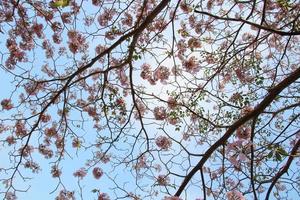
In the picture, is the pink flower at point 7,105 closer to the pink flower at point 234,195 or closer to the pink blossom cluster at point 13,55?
the pink blossom cluster at point 13,55

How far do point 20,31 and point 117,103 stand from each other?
1.88 meters

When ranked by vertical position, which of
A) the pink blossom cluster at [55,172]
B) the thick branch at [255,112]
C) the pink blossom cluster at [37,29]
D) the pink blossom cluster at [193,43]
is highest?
the pink blossom cluster at [37,29]

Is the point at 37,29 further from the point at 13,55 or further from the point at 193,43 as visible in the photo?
the point at 193,43

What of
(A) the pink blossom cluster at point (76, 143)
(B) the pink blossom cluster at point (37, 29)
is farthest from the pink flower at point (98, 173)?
(B) the pink blossom cluster at point (37, 29)

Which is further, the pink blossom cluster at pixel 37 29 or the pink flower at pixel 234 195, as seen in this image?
the pink blossom cluster at pixel 37 29

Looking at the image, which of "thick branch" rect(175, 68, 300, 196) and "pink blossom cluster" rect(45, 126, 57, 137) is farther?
"pink blossom cluster" rect(45, 126, 57, 137)

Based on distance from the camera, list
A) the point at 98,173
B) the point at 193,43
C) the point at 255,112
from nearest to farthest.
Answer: the point at 255,112, the point at 193,43, the point at 98,173

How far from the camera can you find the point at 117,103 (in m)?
6.87

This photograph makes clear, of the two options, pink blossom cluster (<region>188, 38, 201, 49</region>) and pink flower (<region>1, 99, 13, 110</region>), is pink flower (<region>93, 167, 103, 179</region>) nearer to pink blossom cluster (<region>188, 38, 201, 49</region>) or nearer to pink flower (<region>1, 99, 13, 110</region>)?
pink flower (<region>1, 99, 13, 110</region>)

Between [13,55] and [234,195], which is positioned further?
[13,55]

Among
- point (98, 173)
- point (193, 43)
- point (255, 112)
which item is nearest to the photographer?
point (255, 112)

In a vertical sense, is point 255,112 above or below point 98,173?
below

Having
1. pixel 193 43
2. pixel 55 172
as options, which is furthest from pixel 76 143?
pixel 193 43

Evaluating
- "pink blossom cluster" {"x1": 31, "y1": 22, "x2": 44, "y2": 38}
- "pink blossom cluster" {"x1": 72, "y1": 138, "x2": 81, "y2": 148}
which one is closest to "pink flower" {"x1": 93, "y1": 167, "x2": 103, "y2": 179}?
"pink blossom cluster" {"x1": 72, "y1": 138, "x2": 81, "y2": 148}
